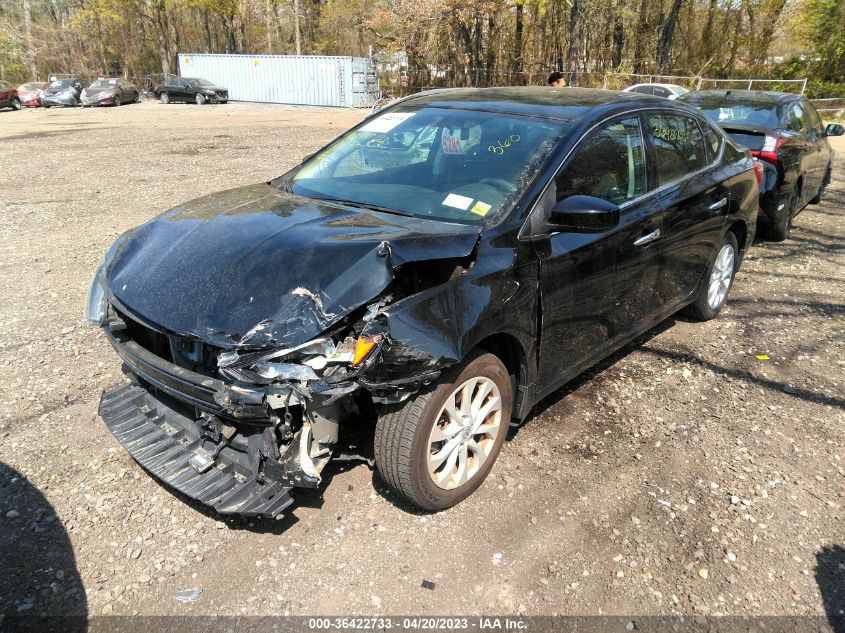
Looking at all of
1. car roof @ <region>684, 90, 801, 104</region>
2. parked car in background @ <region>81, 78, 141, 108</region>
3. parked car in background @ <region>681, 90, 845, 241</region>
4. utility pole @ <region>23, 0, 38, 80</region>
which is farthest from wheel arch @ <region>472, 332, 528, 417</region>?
utility pole @ <region>23, 0, 38, 80</region>

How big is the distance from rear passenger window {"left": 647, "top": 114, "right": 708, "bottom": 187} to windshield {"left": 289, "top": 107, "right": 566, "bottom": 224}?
3.26ft

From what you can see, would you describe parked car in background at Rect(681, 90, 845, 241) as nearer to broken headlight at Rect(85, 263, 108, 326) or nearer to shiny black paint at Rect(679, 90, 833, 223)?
shiny black paint at Rect(679, 90, 833, 223)

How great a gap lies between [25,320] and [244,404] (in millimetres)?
3718

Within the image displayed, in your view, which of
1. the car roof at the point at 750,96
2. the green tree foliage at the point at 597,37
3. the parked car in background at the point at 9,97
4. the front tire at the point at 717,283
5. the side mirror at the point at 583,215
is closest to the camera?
the side mirror at the point at 583,215

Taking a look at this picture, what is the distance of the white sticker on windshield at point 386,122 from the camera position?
13.2 ft

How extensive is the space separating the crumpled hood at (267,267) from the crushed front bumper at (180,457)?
20.6 inches

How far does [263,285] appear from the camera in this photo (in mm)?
2643

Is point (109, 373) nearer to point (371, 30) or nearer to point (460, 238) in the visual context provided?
point (460, 238)

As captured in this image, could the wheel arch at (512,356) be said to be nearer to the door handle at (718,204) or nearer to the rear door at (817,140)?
the door handle at (718,204)

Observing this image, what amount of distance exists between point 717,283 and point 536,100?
98.3 inches

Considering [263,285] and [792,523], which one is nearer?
[263,285]

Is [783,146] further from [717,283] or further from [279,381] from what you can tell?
[279,381]

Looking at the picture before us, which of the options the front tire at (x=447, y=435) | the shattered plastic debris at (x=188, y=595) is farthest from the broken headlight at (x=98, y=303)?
the front tire at (x=447, y=435)

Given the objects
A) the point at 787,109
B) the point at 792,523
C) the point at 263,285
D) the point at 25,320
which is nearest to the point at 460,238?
the point at 263,285
